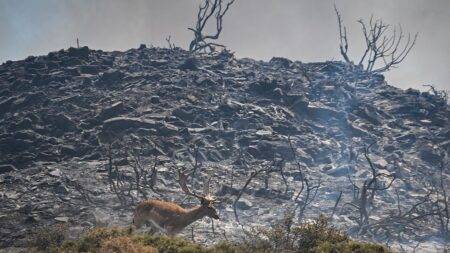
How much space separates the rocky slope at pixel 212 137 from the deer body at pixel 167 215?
3.44 metres

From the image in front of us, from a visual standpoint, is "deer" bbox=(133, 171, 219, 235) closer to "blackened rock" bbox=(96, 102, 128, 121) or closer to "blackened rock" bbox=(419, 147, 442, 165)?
"blackened rock" bbox=(96, 102, 128, 121)

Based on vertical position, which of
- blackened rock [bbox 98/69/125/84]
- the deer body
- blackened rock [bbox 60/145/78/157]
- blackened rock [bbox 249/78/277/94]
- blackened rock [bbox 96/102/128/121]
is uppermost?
blackened rock [bbox 98/69/125/84]

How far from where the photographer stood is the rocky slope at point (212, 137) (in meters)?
24.1

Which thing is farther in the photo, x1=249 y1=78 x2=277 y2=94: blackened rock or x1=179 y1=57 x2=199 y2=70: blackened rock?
x1=179 y1=57 x2=199 y2=70: blackened rock

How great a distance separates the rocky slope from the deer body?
3438 mm

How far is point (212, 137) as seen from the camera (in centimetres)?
3644

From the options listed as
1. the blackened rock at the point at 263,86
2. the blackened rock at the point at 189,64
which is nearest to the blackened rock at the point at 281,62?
the blackened rock at the point at 189,64

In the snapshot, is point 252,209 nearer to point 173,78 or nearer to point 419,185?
point 419,185

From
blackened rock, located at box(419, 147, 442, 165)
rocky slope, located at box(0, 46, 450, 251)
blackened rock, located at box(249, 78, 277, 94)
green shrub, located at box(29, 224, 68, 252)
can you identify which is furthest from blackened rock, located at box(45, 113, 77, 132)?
blackened rock, located at box(419, 147, 442, 165)

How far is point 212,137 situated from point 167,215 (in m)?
21.3

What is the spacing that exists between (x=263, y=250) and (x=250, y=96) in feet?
109

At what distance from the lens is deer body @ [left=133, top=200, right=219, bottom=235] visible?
49.4 ft

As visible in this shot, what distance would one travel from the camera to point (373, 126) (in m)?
42.8

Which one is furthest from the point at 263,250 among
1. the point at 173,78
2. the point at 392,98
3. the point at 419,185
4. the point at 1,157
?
the point at 392,98
